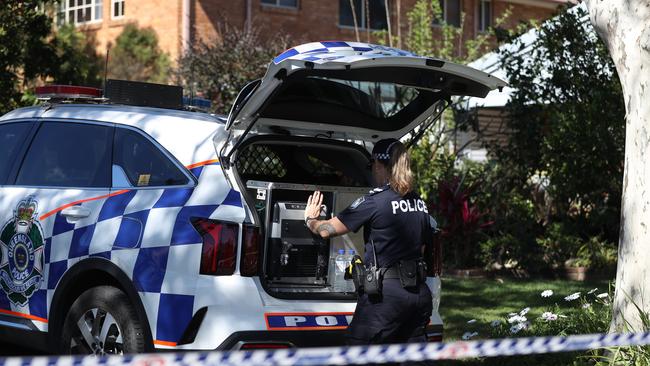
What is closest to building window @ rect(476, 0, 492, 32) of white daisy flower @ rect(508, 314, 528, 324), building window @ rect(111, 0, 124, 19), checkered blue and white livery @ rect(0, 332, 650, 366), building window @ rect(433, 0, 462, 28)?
building window @ rect(433, 0, 462, 28)

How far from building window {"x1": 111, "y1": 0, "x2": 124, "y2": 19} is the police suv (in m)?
16.6

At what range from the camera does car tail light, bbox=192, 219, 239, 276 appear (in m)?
5.08

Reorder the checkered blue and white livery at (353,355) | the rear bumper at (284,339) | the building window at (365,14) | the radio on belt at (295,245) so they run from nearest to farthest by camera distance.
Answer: the checkered blue and white livery at (353,355)
the rear bumper at (284,339)
the radio on belt at (295,245)
the building window at (365,14)

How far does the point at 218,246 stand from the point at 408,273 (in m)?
1.00

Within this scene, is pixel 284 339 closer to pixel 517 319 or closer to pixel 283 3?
pixel 517 319

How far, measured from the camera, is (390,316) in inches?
203

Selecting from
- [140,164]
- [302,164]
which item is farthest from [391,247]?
[140,164]

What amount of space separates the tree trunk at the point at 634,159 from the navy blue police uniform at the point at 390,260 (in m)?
1.38

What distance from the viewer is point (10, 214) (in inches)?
247

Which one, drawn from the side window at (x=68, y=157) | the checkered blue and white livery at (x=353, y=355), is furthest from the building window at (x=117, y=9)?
the checkered blue and white livery at (x=353, y=355)

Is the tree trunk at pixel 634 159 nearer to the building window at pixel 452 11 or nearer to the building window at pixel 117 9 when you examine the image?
the building window at pixel 117 9

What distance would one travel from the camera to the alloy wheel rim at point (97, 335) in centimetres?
538

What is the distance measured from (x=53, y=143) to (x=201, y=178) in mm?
1543

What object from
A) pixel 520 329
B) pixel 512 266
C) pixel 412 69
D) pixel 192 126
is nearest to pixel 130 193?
pixel 192 126
